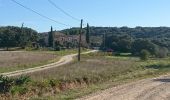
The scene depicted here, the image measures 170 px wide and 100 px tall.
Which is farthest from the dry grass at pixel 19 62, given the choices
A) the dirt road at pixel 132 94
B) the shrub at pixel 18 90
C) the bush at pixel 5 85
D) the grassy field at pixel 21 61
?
the shrub at pixel 18 90

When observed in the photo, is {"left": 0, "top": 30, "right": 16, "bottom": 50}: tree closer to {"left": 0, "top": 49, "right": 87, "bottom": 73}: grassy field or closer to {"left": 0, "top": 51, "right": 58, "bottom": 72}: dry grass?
{"left": 0, "top": 49, "right": 87, "bottom": 73}: grassy field

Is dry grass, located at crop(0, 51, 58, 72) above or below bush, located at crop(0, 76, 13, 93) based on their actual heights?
below

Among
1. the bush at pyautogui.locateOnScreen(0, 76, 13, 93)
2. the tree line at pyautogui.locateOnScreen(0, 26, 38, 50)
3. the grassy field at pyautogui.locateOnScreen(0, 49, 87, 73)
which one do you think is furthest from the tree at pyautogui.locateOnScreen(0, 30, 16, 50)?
the bush at pyautogui.locateOnScreen(0, 76, 13, 93)

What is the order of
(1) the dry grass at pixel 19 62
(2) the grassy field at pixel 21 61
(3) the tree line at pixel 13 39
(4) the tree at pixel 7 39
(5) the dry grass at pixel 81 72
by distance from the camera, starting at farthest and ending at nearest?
1. (3) the tree line at pixel 13 39
2. (4) the tree at pixel 7 39
3. (2) the grassy field at pixel 21 61
4. (1) the dry grass at pixel 19 62
5. (5) the dry grass at pixel 81 72

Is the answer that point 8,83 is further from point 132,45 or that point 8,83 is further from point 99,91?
point 132,45

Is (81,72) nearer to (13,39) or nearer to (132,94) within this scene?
(132,94)

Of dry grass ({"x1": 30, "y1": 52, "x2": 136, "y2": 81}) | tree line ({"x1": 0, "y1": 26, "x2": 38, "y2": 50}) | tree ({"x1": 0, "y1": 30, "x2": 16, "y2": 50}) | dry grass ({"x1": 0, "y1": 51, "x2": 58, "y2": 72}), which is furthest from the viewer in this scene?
tree line ({"x1": 0, "y1": 26, "x2": 38, "y2": 50})

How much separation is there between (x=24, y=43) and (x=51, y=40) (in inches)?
556

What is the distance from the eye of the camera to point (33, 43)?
498 ft

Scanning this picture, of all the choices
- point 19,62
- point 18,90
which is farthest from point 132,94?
point 19,62

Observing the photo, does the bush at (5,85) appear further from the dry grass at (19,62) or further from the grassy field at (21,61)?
the dry grass at (19,62)

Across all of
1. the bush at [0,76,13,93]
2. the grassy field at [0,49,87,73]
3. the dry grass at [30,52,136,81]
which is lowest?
the grassy field at [0,49,87,73]

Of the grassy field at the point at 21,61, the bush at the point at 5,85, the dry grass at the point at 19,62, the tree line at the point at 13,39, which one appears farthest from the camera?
the tree line at the point at 13,39

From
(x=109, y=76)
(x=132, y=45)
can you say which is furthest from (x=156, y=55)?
(x=109, y=76)
